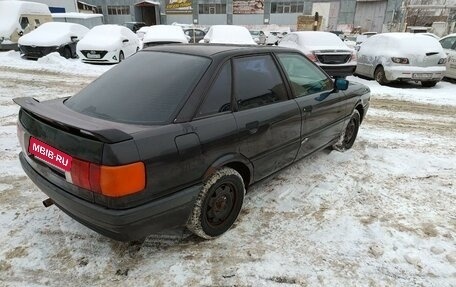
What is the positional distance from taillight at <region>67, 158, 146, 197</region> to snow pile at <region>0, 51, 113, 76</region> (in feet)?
32.7

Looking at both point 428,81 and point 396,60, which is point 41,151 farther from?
point 428,81

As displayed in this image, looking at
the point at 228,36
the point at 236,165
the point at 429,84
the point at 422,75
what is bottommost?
the point at 429,84

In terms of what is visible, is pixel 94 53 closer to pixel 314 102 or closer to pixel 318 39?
pixel 318 39

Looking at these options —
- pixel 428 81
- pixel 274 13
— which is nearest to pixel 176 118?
pixel 428 81

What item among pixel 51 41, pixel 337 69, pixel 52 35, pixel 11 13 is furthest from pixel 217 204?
pixel 11 13

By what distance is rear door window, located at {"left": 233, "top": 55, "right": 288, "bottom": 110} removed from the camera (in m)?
2.79

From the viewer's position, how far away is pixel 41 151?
2371mm

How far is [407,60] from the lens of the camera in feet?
31.2

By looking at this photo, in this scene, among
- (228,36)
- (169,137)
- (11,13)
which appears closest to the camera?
(169,137)

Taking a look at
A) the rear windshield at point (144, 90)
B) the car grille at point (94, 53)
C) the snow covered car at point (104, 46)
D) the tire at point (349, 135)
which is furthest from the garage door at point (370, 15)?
the rear windshield at point (144, 90)

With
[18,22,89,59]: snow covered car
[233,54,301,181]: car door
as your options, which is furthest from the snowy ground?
[18,22,89,59]: snow covered car

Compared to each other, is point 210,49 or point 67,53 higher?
point 210,49

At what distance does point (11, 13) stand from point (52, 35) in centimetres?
332

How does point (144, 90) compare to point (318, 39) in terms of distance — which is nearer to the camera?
point (144, 90)
